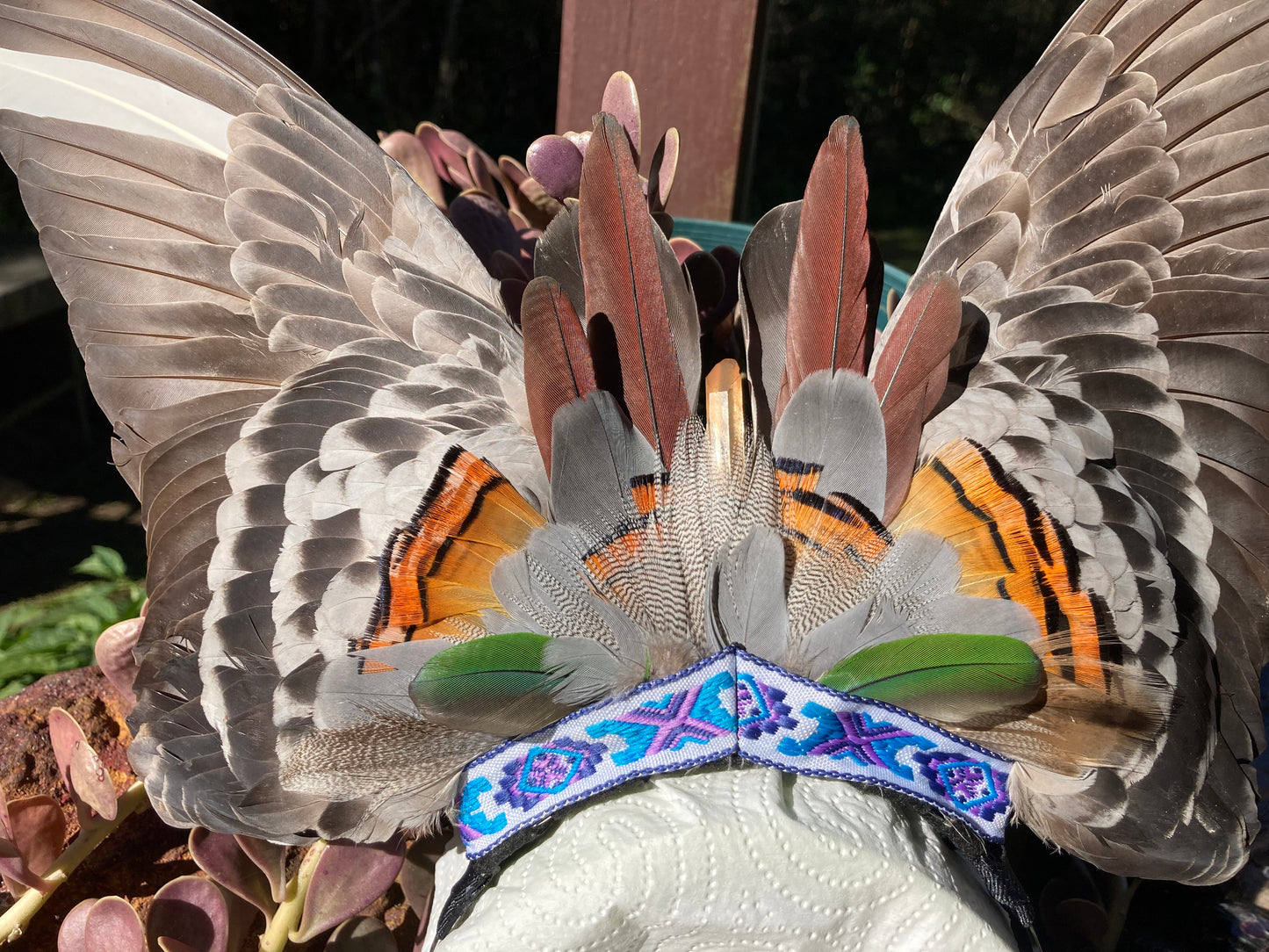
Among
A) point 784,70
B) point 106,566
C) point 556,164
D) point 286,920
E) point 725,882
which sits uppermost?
point 784,70

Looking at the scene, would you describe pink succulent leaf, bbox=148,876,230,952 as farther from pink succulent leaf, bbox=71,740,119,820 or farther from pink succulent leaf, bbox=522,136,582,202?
pink succulent leaf, bbox=522,136,582,202

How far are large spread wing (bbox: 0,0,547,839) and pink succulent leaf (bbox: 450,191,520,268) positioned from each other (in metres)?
0.18

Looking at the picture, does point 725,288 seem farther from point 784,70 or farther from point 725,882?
point 784,70

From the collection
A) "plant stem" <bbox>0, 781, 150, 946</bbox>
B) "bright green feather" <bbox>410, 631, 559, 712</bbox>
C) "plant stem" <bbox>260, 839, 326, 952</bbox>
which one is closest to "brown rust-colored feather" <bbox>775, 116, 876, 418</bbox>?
"bright green feather" <bbox>410, 631, 559, 712</bbox>

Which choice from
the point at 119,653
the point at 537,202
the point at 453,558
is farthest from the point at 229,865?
the point at 537,202

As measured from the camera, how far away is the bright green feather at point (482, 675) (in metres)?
0.54

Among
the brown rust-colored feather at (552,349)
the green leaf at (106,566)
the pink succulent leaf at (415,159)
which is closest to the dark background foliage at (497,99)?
the green leaf at (106,566)

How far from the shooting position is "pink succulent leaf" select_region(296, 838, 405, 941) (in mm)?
821

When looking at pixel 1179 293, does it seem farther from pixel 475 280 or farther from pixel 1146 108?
pixel 475 280

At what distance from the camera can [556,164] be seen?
3.44 ft

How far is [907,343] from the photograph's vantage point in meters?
Result: 0.66

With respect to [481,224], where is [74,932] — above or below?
below

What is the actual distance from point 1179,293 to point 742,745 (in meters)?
0.58

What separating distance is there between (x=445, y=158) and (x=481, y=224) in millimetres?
197
